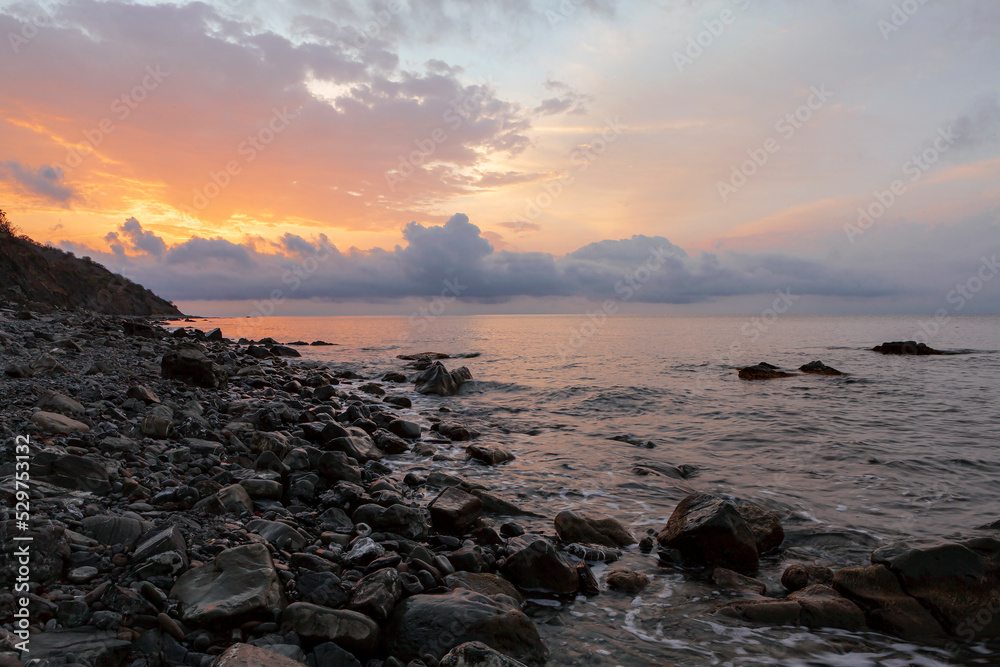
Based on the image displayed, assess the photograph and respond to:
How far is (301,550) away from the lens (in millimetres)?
5379

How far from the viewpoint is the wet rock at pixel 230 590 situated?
12.4 ft

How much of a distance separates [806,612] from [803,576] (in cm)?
89

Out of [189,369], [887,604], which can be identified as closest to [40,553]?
[887,604]

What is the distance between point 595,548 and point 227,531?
16.1 feet

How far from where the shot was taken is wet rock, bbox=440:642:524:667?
356cm

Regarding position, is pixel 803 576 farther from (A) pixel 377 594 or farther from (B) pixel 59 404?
(B) pixel 59 404

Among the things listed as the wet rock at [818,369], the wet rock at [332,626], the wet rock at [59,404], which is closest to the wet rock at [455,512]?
the wet rock at [332,626]

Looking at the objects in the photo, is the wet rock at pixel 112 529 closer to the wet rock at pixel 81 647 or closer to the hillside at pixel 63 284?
the wet rock at pixel 81 647

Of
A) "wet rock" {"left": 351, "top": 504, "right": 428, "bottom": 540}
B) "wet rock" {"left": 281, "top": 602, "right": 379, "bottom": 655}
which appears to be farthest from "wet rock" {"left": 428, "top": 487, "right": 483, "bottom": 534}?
"wet rock" {"left": 281, "top": 602, "right": 379, "bottom": 655}

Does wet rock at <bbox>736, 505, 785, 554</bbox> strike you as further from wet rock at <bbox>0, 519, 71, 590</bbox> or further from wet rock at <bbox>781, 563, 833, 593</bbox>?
wet rock at <bbox>0, 519, 71, 590</bbox>

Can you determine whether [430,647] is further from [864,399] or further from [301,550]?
[864,399]

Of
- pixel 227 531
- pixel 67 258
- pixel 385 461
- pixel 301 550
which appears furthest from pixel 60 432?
pixel 67 258

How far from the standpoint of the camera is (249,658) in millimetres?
3211

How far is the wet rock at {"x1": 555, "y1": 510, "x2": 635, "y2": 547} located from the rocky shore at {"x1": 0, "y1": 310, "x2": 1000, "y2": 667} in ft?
0.07
